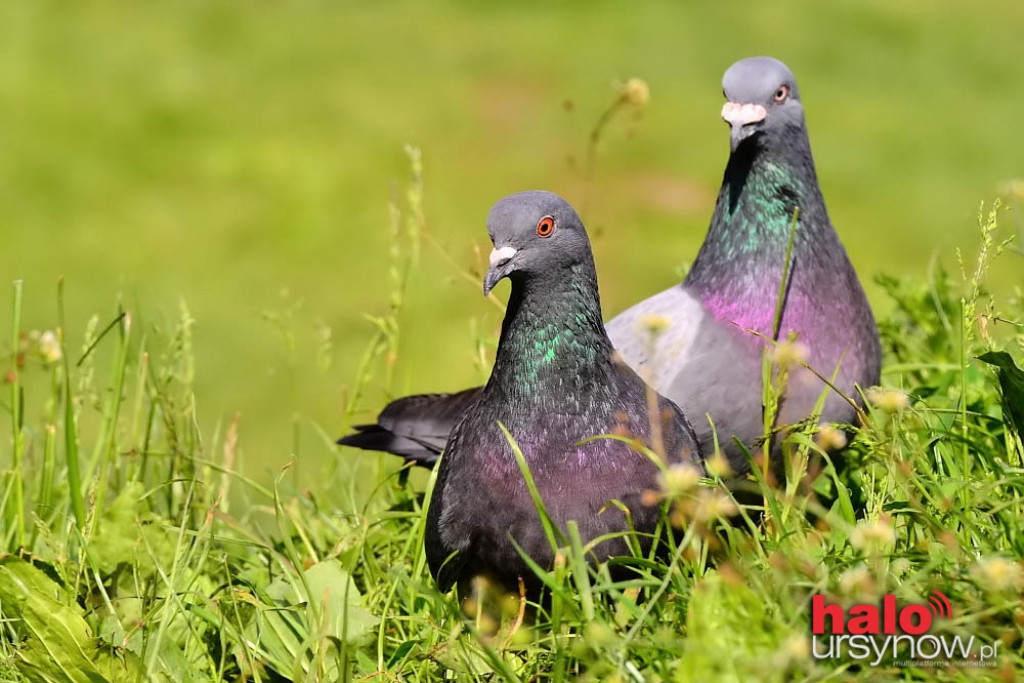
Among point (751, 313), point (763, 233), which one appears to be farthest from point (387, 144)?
point (751, 313)

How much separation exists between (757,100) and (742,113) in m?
0.08

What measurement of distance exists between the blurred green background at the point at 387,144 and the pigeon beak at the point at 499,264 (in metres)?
4.36

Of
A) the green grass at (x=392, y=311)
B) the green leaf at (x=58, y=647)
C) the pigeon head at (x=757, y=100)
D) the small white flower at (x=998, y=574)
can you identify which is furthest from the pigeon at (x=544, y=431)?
the pigeon head at (x=757, y=100)

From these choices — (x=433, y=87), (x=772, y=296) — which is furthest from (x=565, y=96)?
(x=772, y=296)

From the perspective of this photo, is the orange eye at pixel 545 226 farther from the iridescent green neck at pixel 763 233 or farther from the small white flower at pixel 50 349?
the small white flower at pixel 50 349

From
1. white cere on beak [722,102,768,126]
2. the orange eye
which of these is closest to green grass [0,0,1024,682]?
white cere on beak [722,102,768,126]

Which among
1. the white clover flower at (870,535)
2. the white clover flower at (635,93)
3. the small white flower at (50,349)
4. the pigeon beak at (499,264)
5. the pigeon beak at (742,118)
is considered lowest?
the white clover flower at (870,535)

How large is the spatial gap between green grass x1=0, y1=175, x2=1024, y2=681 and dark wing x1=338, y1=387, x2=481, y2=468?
119 mm

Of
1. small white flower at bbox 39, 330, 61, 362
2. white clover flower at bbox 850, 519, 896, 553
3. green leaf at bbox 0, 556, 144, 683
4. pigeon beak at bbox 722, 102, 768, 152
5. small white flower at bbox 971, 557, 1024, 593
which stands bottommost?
green leaf at bbox 0, 556, 144, 683

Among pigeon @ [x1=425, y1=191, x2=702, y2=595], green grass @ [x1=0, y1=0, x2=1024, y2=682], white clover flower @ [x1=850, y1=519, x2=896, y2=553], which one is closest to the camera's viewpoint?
white clover flower @ [x1=850, y1=519, x2=896, y2=553]

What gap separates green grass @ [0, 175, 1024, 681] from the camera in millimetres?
2230

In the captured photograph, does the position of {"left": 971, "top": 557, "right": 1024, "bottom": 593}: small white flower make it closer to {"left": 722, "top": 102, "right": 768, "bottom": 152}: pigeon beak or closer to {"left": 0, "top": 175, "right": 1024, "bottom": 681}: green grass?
{"left": 0, "top": 175, "right": 1024, "bottom": 681}: green grass

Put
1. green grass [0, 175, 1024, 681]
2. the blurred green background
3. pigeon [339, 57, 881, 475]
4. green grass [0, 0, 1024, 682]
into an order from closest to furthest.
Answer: green grass [0, 175, 1024, 681] < green grass [0, 0, 1024, 682] < pigeon [339, 57, 881, 475] < the blurred green background

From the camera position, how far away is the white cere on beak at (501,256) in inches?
117
